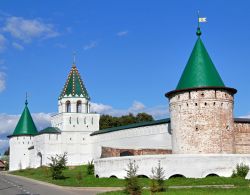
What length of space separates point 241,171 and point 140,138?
12410mm

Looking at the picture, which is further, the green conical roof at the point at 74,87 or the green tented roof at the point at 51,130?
the green conical roof at the point at 74,87

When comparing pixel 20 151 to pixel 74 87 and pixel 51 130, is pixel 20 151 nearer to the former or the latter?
pixel 51 130

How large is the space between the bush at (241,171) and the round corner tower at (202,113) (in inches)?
83.9

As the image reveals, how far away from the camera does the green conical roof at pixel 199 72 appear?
81.5 ft

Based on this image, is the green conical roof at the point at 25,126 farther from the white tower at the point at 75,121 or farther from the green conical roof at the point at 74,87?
the green conical roof at the point at 74,87

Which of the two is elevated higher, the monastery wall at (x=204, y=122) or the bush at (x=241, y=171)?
the monastery wall at (x=204, y=122)

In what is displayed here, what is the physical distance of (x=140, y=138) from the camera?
3350cm

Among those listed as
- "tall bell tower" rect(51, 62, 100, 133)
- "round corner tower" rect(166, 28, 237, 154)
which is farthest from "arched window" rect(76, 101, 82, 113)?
"round corner tower" rect(166, 28, 237, 154)

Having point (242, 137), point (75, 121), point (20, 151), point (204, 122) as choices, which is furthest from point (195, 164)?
point (20, 151)

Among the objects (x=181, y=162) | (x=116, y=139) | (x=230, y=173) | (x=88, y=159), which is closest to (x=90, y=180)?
(x=181, y=162)

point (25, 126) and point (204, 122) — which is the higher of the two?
point (25, 126)

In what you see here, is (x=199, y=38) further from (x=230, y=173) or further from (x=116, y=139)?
(x=116, y=139)

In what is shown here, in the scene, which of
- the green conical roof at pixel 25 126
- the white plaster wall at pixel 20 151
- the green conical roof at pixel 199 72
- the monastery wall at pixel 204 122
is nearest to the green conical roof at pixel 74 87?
the green conical roof at pixel 25 126

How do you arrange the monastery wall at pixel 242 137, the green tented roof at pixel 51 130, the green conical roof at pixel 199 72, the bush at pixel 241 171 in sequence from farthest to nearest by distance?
the green tented roof at pixel 51 130 → the monastery wall at pixel 242 137 → the green conical roof at pixel 199 72 → the bush at pixel 241 171
